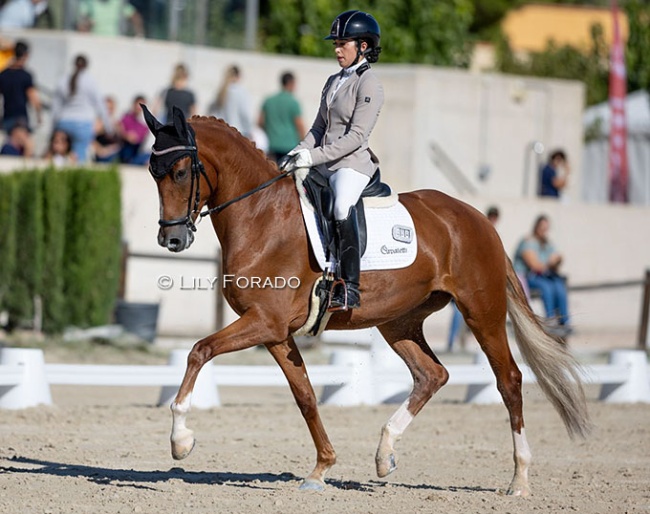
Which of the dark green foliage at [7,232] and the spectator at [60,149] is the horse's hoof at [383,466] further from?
the spectator at [60,149]

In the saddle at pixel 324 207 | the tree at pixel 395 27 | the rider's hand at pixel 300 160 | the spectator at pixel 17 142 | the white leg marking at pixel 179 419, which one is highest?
the tree at pixel 395 27

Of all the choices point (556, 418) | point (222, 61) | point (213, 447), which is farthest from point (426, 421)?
point (222, 61)

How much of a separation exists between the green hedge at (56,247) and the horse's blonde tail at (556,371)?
7.50 meters

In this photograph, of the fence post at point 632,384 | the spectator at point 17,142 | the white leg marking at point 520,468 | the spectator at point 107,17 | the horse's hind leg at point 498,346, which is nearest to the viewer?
the white leg marking at point 520,468

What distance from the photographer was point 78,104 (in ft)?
54.0

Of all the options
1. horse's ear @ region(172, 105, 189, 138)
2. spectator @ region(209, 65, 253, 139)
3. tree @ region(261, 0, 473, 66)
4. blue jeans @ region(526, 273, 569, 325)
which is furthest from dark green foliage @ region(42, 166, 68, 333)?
tree @ region(261, 0, 473, 66)

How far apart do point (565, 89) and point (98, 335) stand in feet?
35.6

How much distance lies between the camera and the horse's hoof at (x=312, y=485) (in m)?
7.70

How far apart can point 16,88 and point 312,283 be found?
1000 cm

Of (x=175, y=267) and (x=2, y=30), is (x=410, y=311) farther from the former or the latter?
Answer: (x=2, y=30)

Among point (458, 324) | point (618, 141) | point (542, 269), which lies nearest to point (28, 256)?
point (458, 324)

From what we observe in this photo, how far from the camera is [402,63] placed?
28031 millimetres

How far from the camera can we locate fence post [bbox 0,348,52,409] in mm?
10539

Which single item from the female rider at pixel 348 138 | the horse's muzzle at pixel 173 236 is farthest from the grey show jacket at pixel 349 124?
the horse's muzzle at pixel 173 236
